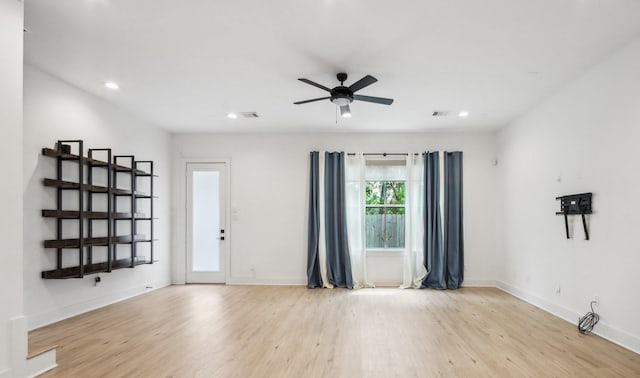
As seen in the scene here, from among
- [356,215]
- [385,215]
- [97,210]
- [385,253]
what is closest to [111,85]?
[97,210]

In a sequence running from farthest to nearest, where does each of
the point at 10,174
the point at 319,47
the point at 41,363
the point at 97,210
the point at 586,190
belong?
the point at 97,210 < the point at 586,190 < the point at 319,47 < the point at 41,363 < the point at 10,174

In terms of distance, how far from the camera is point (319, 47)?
3738 mm

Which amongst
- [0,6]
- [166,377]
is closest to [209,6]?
[0,6]

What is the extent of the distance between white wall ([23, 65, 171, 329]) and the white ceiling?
0.76 ft

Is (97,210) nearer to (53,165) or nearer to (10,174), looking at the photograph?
(53,165)

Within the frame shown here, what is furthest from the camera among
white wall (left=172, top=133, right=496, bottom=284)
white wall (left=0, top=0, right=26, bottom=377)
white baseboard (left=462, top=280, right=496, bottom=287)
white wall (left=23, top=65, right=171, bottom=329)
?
white wall (left=172, top=133, right=496, bottom=284)

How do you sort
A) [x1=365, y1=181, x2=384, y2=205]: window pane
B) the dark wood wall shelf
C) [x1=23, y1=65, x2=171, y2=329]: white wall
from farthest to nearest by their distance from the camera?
1. [x1=365, y1=181, x2=384, y2=205]: window pane
2. the dark wood wall shelf
3. [x1=23, y1=65, x2=171, y2=329]: white wall

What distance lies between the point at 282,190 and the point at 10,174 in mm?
4790

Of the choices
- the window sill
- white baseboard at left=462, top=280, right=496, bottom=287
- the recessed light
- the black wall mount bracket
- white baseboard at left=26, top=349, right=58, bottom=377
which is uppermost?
the recessed light

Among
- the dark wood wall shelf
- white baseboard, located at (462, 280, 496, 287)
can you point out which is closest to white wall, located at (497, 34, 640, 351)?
white baseboard, located at (462, 280, 496, 287)

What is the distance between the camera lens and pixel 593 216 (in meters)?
4.24

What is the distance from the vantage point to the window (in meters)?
7.36

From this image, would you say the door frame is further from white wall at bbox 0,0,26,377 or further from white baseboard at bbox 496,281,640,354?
white baseboard at bbox 496,281,640,354

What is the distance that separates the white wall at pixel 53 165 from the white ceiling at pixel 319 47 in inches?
9.1
